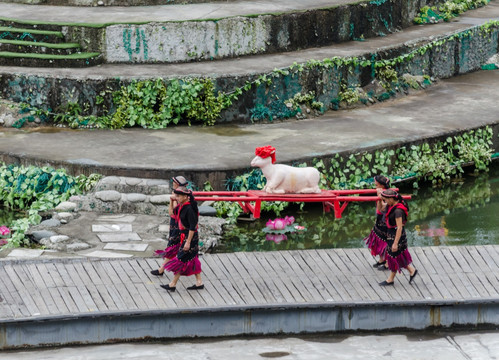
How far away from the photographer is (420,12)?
21094 millimetres

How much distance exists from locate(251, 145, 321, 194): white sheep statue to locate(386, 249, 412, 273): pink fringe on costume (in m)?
2.53

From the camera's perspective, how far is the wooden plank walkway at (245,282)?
9734 mm

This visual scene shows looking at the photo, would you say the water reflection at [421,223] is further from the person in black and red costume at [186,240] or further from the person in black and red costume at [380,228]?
the person in black and red costume at [186,240]

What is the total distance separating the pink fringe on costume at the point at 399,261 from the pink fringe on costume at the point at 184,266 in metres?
1.88

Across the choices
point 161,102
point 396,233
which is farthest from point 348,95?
point 396,233

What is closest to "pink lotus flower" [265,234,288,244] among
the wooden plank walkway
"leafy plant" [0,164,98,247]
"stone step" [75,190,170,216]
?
"stone step" [75,190,170,216]

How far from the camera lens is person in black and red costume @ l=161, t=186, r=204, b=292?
390 inches

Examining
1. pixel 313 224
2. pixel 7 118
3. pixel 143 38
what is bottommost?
pixel 313 224

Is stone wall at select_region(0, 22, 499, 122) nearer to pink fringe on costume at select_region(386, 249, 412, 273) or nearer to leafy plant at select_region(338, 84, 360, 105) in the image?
leafy plant at select_region(338, 84, 360, 105)

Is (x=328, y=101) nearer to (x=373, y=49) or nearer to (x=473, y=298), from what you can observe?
(x=373, y=49)

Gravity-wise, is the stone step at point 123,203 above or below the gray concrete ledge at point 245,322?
above

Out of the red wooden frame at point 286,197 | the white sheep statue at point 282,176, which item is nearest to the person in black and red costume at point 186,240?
the red wooden frame at point 286,197

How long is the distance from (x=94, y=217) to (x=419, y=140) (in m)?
5.29

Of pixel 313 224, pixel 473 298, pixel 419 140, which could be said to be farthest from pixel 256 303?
pixel 419 140
